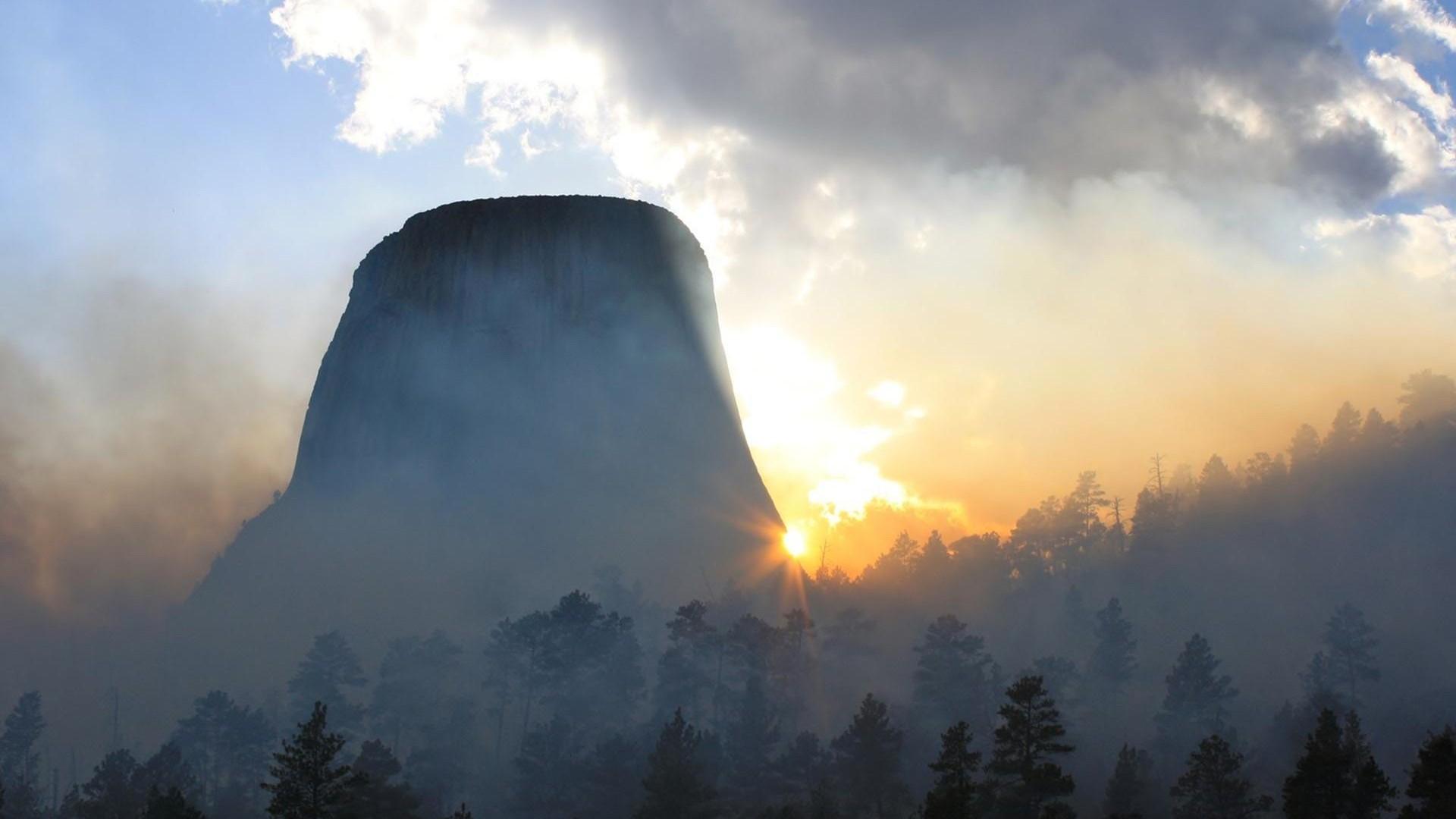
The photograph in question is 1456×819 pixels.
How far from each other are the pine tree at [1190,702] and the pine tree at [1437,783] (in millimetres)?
41757

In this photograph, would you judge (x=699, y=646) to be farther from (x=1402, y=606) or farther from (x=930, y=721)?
(x=1402, y=606)

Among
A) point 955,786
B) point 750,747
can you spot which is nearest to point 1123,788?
point 750,747

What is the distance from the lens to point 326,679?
84.7 m

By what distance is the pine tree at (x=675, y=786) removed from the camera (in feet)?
181

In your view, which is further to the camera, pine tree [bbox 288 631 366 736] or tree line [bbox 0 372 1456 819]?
pine tree [bbox 288 631 366 736]

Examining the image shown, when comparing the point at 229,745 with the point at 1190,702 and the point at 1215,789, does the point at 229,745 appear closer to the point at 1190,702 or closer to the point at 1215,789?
the point at 1215,789

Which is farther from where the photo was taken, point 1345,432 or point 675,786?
point 1345,432

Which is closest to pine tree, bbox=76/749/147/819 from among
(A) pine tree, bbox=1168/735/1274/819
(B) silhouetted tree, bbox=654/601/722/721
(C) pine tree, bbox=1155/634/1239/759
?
(B) silhouetted tree, bbox=654/601/722/721

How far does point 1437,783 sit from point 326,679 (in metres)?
67.4

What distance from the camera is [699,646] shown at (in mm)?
85375

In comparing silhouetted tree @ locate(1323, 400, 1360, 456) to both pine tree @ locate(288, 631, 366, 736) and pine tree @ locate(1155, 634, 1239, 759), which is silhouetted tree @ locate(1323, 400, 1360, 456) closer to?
Result: pine tree @ locate(1155, 634, 1239, 759)

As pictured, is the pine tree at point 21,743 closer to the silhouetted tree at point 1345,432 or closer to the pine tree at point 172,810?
the pine tree at point 172,810

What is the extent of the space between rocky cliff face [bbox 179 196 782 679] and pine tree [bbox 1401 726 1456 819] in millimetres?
76778

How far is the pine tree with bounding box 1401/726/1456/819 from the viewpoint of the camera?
127 feet
